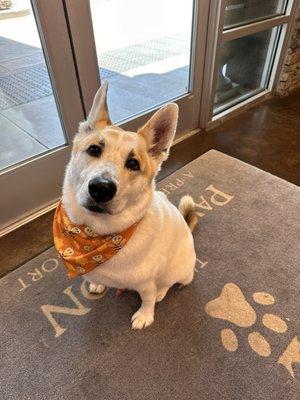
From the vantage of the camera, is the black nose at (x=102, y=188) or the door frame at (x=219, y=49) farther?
the door frame at (x=219, y=49)

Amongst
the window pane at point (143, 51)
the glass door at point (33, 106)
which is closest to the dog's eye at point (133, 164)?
the glass door at point (33, 106)

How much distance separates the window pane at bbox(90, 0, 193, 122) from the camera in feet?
8.07

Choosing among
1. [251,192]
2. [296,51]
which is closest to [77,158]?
[251,192]

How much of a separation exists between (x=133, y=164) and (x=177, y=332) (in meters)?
0.87

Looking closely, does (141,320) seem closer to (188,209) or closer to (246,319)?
(246,319)

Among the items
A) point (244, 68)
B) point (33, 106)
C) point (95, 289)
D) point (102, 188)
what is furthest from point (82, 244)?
point (244, 68)

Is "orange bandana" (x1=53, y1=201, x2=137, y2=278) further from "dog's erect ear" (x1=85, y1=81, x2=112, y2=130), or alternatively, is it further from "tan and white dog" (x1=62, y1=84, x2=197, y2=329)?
"dog's erect ear" (x1=85, y1=81, x2=112, y2=130)

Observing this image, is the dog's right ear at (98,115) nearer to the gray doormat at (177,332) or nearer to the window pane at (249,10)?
the gray doormat at (177,332)

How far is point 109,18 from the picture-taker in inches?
90.0

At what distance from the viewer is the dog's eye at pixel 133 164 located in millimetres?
1105

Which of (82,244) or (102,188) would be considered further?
(82,244)

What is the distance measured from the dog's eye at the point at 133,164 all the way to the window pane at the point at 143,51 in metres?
1.45

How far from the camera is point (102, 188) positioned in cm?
98

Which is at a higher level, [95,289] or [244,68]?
[244,68]
